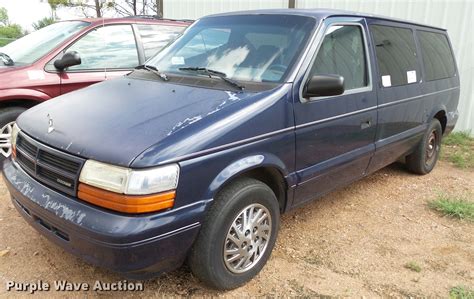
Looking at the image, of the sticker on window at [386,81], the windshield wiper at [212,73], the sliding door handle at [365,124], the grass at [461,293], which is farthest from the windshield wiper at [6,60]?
the grass at [461,293]

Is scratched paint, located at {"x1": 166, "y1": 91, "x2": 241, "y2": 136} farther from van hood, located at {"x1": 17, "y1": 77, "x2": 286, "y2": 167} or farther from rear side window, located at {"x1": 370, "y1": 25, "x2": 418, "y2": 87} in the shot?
rear side window, located at {"x1": 370, "y1": 25, "x2": 418, "y2": 87}

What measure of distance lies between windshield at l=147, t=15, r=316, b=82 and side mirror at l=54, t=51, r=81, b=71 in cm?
119

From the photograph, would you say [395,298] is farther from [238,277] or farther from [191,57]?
[191,57]

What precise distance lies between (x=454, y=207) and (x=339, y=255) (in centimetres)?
168

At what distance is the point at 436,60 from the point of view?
5117 millimetres

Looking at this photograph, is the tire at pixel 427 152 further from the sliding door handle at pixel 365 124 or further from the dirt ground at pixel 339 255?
the sliding door handle at pixel 365 124

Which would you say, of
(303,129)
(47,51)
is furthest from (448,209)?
(47,51)

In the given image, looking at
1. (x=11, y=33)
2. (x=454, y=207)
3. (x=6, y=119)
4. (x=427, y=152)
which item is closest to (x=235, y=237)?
(x=454, y=207)

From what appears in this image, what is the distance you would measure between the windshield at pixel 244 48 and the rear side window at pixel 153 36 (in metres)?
1.75

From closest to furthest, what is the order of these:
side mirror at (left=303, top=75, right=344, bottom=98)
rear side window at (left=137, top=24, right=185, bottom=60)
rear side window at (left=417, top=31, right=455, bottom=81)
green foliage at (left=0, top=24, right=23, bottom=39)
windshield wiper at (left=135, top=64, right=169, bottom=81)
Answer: side mirror at (left=303, top=75, right=344, bottom=98) < windshield wiper at (left=135, top=64, right=169, bottom=81) < rear side window at (left=417, top=31, right=455, bottom=81) < rear side window at (left=137, top=24, right=185, bottom=60) < green foliage at (left=0, top=24, right=23, bottom=39)

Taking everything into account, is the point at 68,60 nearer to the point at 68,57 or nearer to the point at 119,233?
the point at 68,57

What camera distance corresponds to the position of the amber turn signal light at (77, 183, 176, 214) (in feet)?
7.25

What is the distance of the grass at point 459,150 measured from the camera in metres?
5.96

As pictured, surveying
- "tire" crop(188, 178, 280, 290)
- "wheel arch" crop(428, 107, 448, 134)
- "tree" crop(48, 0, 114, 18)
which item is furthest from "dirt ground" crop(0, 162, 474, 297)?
"tree" crop(48, 0, 114, 18)
